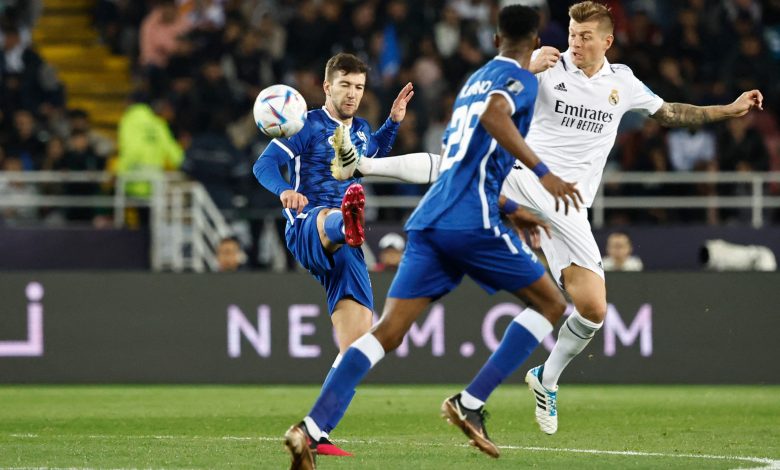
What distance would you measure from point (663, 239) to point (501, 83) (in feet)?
31.6

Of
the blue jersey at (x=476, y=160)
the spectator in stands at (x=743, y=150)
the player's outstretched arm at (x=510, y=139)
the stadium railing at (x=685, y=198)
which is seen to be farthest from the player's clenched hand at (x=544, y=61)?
the spectator in stands at (x=743, y=150)

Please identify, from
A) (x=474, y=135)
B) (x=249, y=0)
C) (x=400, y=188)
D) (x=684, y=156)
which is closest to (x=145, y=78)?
(x=249, y=0)

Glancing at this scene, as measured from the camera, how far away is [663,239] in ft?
54.3

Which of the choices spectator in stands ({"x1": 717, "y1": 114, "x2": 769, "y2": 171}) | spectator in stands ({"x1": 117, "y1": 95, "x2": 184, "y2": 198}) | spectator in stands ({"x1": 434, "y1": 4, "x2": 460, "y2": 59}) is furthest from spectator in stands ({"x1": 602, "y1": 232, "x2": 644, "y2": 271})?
spectator in stands ({"x1": 117, "y1": 95, "x2": 184, "y2": 198})

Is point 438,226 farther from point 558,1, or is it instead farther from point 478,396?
point 558,1

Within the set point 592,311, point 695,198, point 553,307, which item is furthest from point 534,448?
point 695,198

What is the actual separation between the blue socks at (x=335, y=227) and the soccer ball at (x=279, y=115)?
59cm

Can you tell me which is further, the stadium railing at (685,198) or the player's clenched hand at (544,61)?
→ the stadium railing at (685,198)

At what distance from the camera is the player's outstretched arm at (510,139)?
23.4 ft

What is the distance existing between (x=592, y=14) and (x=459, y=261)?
256 centimetres

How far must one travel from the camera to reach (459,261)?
730 cm

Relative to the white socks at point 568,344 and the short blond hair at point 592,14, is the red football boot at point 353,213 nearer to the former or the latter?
the white socks at point 568,344

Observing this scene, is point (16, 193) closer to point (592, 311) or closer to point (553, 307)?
point (592, 311)

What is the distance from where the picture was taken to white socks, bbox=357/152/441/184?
8906mm
